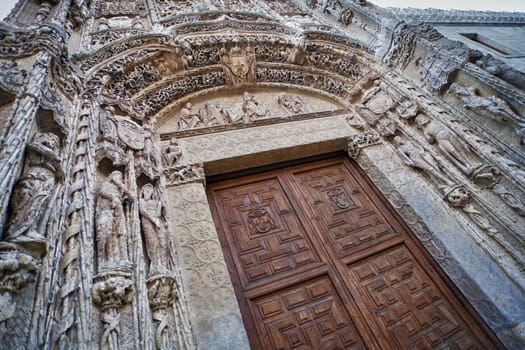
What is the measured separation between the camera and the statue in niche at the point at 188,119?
11.4 feet

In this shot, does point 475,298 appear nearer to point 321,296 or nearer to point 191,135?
point 321,296

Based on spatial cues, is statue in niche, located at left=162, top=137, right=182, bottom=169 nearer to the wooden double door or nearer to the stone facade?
the stone facade

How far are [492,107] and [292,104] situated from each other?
7.35 ft

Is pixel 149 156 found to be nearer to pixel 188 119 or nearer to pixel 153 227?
pixel 153 227

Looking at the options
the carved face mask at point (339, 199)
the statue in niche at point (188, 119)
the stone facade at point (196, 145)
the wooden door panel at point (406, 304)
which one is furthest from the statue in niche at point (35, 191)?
the carved face mask at point (339, 199)

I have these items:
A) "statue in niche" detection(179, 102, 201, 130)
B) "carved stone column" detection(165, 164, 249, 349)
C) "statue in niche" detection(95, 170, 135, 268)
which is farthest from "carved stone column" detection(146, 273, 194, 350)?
"statue in niche" detection(179, 102, 201, 130)

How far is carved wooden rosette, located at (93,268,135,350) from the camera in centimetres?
146

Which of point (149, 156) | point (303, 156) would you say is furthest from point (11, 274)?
point (303, 156)

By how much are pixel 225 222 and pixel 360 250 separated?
136 cm

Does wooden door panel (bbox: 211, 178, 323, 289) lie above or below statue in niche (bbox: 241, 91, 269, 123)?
below

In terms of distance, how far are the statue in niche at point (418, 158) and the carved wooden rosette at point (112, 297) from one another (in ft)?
9.75

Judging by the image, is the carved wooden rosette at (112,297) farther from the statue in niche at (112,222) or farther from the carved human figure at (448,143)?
the carved human figure at (448,143)

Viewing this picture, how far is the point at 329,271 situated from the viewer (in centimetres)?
256

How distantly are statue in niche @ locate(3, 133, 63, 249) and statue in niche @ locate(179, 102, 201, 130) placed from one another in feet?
5.20
